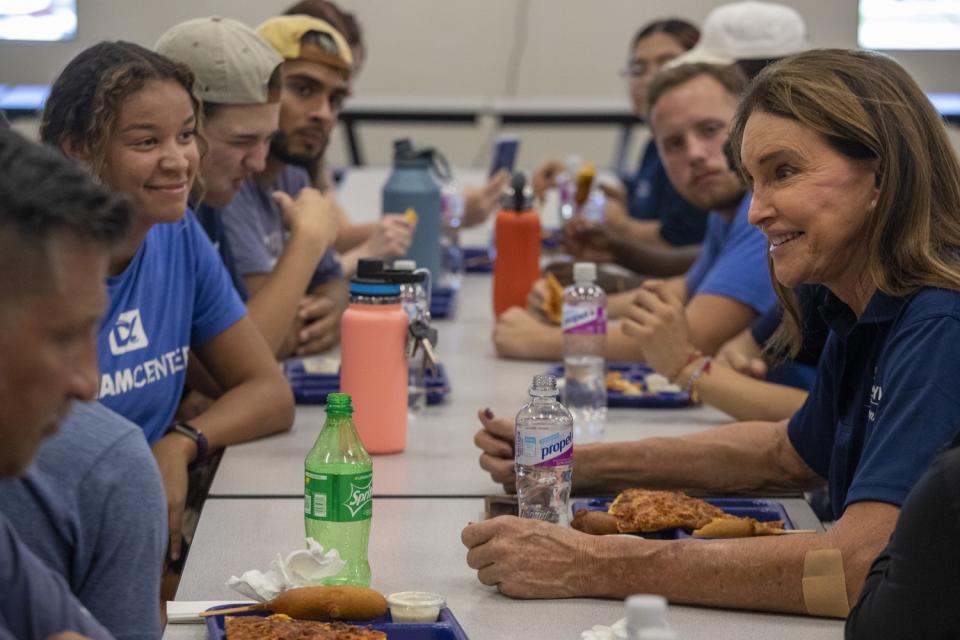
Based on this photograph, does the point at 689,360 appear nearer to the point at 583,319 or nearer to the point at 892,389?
the point at 583,319

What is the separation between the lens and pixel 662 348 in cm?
243

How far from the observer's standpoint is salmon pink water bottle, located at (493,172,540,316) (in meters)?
3.10

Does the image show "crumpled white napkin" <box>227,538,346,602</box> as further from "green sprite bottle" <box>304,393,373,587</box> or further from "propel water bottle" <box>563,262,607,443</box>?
"propel water bottle" <box>563,262,607,443</box>

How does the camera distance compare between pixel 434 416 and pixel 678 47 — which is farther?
pixel 678 47

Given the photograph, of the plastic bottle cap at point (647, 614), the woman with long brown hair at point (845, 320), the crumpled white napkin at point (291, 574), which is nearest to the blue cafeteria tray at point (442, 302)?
the woman with long brown hair at point (845, 320)

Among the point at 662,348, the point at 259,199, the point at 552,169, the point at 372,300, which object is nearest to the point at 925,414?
the point at 372,300

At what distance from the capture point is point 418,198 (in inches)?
133

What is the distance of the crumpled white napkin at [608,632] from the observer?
133cm

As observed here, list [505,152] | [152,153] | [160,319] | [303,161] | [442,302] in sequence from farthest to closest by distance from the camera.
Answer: [505,152] → [442,302] → [303,161] → [160,319] → [152,153]

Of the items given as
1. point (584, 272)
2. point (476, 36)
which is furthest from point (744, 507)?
point (476, 36)

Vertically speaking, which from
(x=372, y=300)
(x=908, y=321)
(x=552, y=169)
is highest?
(x=908, y=321)

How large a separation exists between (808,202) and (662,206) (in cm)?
315

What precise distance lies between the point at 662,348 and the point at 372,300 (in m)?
0.66

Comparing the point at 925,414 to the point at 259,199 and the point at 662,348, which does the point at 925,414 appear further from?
the point at 259,199
